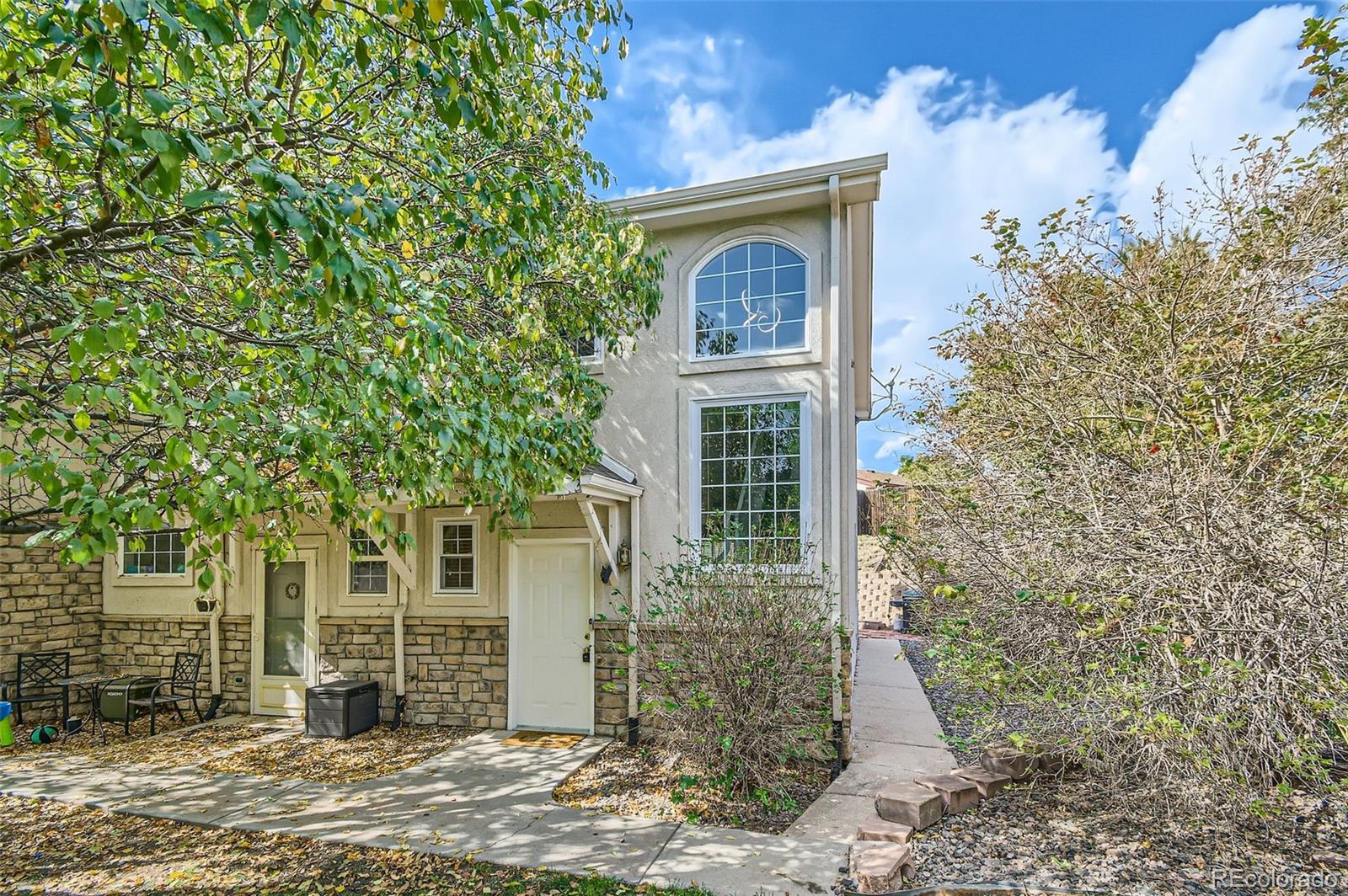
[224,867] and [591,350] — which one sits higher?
[591,350]

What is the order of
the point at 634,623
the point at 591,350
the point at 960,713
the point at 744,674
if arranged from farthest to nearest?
the point at 591,350
the point at 634,623
the point at 744,674
the point at 960,713

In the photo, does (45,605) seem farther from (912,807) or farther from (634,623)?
(912,807)

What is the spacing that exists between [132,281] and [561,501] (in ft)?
15.8

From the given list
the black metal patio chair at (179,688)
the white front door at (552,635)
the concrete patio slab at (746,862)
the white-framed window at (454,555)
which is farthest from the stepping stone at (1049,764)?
the black metal patio chair at (179,688)

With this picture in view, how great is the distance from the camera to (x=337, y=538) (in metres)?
8.46

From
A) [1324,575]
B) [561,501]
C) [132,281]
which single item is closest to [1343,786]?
[1324,575]

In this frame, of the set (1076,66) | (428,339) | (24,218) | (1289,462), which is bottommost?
(1289,462)

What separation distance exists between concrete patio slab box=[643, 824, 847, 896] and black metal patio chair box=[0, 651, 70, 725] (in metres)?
8.34

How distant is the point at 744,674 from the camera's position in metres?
5.71

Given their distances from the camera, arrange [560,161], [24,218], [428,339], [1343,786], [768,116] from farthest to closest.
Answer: [768,116] < [560,161] < [1343,786] < [428,339] < [24,218]

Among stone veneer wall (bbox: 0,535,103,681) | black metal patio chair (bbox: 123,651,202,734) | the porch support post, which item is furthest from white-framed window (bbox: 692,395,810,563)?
stone veneer wall (bbox: 0,535,103,681)

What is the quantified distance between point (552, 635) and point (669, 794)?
2.57 m

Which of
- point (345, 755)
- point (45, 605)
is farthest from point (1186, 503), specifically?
point (45, 605)

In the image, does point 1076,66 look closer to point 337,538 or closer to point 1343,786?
point 1343,786
